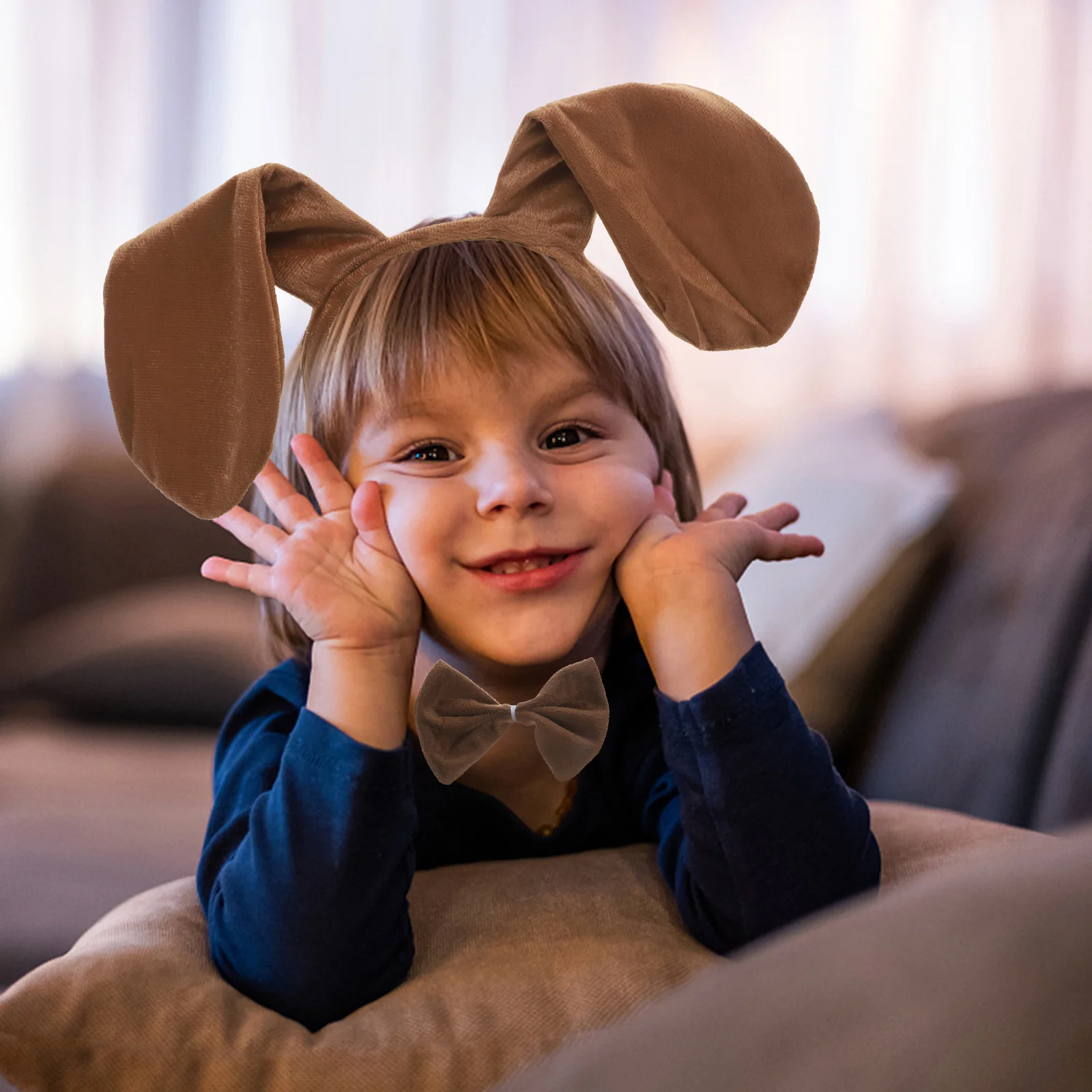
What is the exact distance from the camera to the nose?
22.3 inches

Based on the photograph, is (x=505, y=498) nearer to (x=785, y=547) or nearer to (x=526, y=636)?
(x=526, y=636)

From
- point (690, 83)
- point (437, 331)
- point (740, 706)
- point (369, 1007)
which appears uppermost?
point (690, 83)

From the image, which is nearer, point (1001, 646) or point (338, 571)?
point (338, 571)

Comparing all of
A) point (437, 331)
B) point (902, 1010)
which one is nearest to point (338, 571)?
point (437, 331)

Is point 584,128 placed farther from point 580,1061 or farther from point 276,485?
point 580,1061

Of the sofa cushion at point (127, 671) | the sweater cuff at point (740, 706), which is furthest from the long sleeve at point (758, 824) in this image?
the sofa cushion at point (127, 671)

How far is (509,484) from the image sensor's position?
0.57 m

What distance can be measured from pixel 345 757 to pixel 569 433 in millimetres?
216

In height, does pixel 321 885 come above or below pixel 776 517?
below

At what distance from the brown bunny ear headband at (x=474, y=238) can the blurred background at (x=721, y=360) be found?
6 cm

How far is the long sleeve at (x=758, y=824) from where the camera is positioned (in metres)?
0.59

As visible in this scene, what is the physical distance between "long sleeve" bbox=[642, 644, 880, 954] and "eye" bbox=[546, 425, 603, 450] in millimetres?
155

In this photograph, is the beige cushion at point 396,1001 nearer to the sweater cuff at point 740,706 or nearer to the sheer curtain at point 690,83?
the sweater cuff at point 740,706

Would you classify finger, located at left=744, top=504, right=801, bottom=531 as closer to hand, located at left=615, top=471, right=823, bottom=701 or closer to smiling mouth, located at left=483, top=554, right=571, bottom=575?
hand, located at left=615, top=471, right=823, bottom=701
